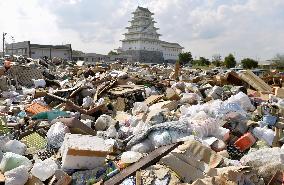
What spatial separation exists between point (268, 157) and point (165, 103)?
3026mm

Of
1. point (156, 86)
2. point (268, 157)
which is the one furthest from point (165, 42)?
point (268, 157)

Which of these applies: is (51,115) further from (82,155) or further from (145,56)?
(145,56)

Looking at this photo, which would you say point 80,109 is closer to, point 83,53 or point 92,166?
point 92,166

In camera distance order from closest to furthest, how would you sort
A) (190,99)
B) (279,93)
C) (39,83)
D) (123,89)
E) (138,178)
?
(138,178) < (190,99) < (279,93) < (123,89) < (39,83)

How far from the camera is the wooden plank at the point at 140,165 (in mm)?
3713

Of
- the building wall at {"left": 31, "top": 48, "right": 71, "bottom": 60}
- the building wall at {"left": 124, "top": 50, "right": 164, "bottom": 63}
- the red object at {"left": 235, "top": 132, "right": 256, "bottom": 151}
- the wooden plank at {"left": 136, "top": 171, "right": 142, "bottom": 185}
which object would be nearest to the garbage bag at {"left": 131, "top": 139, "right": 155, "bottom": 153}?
the wooden plank at {"left": 136, "top": 171, "right": 142, "bottom": 185}

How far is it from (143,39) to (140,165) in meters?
70.2

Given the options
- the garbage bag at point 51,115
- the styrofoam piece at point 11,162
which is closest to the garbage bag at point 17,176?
the styrofoam piece at point 11,162

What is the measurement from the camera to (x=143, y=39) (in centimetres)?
7312

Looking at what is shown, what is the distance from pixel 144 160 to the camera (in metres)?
3.91

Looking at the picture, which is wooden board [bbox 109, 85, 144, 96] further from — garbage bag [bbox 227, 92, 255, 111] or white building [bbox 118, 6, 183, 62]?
white building [bbox 118, 6, 183, 62]

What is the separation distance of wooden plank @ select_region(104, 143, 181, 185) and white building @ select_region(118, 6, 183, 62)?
6789cm

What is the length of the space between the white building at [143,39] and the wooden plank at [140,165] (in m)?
67.9

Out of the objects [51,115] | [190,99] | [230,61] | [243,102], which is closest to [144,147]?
[51,115]
